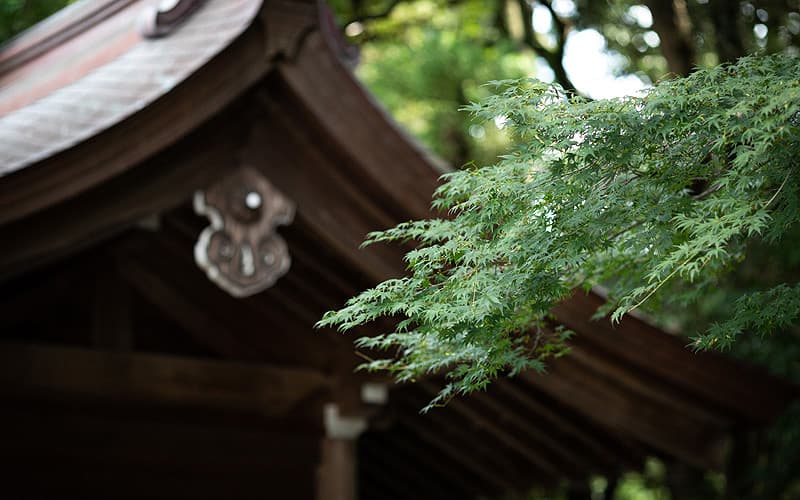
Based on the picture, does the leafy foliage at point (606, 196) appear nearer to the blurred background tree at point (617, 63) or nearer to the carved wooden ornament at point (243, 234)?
the carved wooden ornament at point (243, 234)

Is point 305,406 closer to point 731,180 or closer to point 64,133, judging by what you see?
point 64,133

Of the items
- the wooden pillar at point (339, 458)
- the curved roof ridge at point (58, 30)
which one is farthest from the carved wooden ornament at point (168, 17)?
the wooden pillar at point (339, 458)

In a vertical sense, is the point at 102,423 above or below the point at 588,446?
above

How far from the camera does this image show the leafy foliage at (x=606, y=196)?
1.97 m

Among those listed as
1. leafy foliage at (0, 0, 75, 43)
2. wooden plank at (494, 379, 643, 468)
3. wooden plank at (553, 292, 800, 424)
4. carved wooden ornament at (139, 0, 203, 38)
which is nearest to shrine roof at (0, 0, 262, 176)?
carved wooden ornament at (139, 0, 203, 38)

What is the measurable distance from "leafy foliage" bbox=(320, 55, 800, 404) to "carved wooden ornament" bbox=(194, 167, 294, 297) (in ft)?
4.28

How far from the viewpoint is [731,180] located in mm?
1994

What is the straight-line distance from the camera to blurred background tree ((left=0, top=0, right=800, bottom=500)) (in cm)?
498

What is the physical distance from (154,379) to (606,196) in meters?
2.88

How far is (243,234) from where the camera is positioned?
3582 millimetres

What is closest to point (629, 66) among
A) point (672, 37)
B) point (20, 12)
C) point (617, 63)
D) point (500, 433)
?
point (617, 63)

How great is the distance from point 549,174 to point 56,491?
3.33 metres

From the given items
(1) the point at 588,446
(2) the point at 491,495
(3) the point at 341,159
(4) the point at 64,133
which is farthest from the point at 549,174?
(2) the point at 491,495

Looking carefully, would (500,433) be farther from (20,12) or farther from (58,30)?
(20,12)
